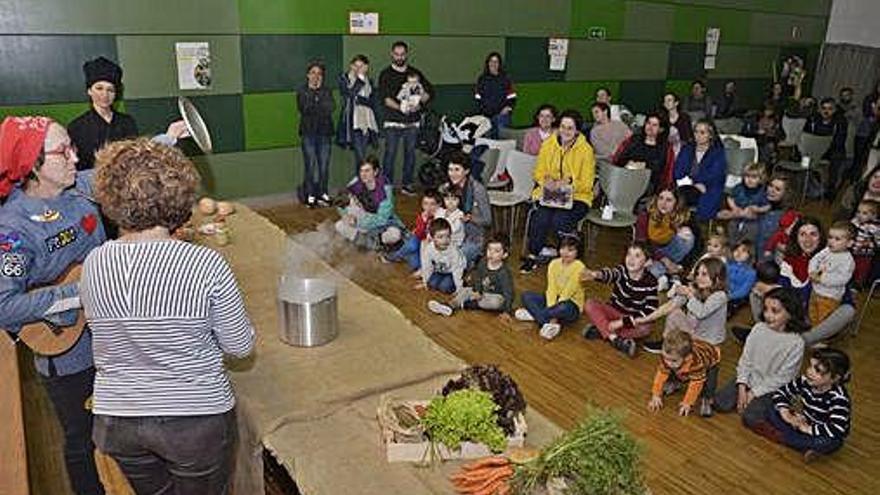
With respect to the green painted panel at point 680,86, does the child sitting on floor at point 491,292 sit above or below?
below

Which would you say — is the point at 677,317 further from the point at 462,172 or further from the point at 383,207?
the point at 383,207

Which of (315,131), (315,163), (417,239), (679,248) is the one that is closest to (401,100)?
(315,131)

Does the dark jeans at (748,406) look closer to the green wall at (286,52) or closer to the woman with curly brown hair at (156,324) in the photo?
the woman with curly brown hair at (156,324)

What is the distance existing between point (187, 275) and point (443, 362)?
39.6 inches

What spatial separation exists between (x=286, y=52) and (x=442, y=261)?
313 cm

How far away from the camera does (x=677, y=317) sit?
3.80 metres

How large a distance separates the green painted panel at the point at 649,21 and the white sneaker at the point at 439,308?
20.4 ft

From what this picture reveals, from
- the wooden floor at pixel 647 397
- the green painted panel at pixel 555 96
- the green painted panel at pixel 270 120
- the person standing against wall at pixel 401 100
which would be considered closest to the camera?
the wooden floor at pixel 647 397

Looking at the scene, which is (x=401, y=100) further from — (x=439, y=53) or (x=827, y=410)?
(x=827, y=410)

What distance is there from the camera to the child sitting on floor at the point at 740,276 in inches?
187

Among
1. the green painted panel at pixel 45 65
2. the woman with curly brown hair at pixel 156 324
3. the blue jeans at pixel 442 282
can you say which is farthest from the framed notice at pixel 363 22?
the woman with curly brown hair at pixel 156 324

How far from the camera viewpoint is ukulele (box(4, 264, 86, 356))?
6.48 ft

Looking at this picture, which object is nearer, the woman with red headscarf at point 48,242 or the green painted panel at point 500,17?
the woman with red headscarf at point 48,242

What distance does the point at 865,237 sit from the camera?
4.84 m
